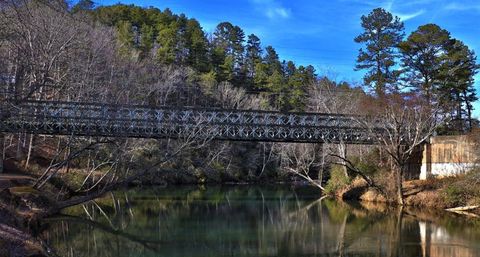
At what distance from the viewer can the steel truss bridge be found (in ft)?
118

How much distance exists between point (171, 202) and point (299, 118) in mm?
13628

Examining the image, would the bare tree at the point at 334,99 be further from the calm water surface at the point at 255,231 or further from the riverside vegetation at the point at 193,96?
the calm water surface at the point at 255,231

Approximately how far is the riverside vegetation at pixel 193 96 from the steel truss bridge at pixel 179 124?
1717 mm

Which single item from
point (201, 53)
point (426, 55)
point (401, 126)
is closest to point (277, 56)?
point (201, 53)

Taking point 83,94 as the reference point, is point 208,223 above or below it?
below

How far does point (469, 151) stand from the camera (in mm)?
34500

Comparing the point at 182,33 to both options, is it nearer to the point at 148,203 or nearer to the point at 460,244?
the point at 148,203

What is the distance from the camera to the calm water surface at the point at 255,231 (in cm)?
1875

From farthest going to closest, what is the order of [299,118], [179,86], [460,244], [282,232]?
[179,86] → [299,118] → [282,232] → [460,244]

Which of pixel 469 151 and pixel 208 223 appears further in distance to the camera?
pixel 469 151

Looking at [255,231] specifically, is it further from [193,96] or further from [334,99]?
[193,96]

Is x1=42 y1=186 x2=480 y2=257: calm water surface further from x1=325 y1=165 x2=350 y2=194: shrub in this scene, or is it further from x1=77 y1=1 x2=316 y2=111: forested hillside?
x1=77 y1=1 x2=316 y2=111: forested hillside

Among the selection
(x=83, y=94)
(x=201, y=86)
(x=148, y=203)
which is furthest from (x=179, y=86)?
(x=148, y=203)

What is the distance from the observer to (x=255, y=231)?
24.1m
